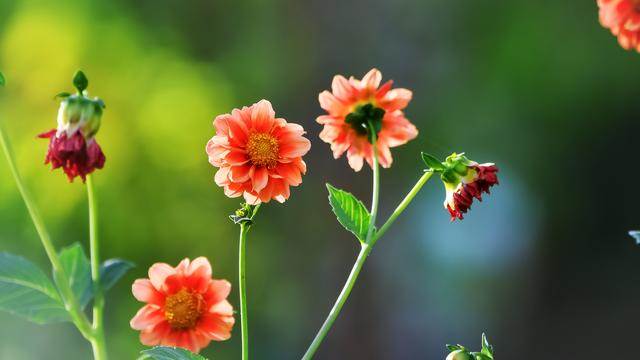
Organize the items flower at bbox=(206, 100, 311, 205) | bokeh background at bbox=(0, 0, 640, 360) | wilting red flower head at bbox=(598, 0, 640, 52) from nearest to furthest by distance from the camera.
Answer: wilting red flower head at bbox=(598, 0, 640, 52), flower at bbox=(206, 100, 311, 205), bokeh background at bbox=(0, 0, 640, 360)

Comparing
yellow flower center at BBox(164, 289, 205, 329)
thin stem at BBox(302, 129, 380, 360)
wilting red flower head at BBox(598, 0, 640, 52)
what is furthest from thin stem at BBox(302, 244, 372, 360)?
wilting red flower head at BBox(598, 0, 640, 52)

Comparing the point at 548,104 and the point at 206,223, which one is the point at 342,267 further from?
the point at 548,104

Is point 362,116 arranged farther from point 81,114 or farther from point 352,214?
point 81,114

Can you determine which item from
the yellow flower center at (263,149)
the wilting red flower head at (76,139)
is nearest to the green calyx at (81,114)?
the wilting red flower head at (76,139)

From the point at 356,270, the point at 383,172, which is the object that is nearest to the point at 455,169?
the point at 356,270

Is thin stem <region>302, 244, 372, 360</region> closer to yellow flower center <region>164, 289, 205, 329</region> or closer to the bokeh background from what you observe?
yellow flower center <region>164, 289, 205, 329</region>

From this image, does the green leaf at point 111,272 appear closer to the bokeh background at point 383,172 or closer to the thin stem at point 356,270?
the thin stem at point 356,270

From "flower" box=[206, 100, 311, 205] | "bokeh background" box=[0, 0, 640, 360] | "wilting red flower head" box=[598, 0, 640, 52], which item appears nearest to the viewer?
"wilting red flower head" box=[598, 0, 640, 52]
